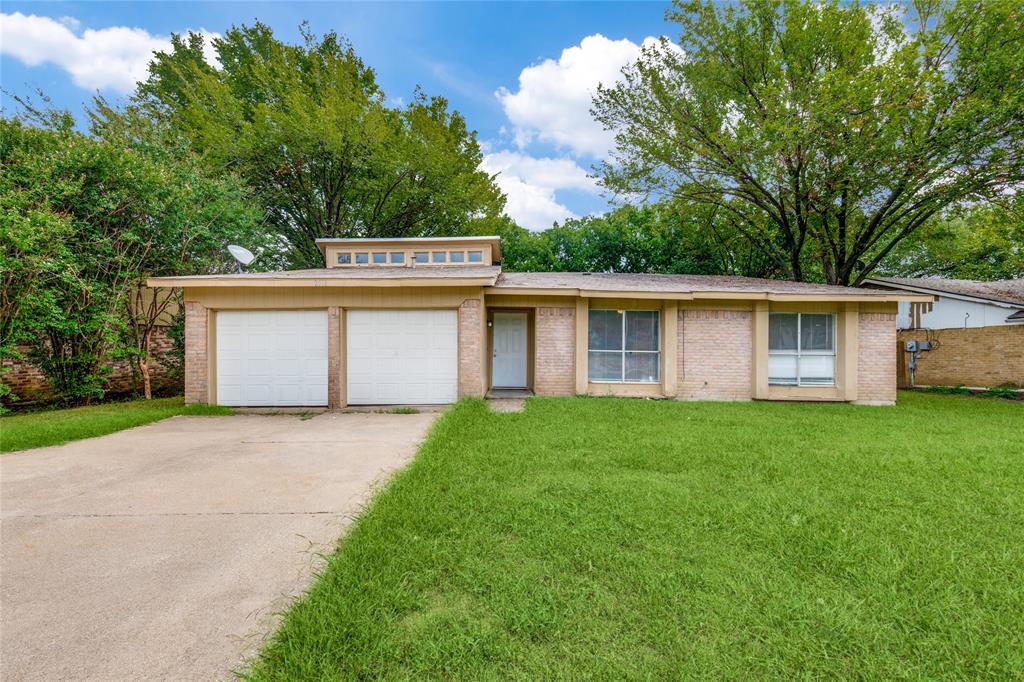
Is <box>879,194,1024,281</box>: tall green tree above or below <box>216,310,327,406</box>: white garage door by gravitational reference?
above

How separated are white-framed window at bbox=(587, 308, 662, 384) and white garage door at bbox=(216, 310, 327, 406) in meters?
6.03

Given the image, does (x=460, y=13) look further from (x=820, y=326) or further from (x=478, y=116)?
(x=820, y=326)

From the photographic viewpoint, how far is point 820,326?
9430 millimetres

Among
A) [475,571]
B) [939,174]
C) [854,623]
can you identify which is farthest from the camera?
[939,174]

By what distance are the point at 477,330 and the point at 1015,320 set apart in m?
16.8

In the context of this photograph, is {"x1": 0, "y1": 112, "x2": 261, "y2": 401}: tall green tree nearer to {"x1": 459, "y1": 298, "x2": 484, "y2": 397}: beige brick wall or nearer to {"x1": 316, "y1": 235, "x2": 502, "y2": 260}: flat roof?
{"x1": 316, "y1": 235, "x2": 502, "y2": 260}: flat roof

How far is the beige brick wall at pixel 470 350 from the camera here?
8.44 meters

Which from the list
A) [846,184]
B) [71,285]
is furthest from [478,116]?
[71,285]

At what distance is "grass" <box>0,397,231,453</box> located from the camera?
18.3ft

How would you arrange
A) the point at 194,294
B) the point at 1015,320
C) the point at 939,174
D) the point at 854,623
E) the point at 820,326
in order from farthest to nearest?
the point at 1015,320
the point at 939,174
the point at 820,326
the point at 194,294
the point at 854,623

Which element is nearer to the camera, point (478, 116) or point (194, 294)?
point (194, 294)

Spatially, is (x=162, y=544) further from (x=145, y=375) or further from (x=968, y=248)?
(x=968, y=248)

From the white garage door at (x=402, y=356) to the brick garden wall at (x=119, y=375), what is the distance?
6090mm

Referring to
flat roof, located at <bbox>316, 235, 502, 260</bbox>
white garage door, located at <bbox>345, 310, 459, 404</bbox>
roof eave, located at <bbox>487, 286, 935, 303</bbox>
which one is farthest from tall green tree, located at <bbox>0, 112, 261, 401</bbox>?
roof eave, located at <bbox>487, 286, 935, 303</bbox>
